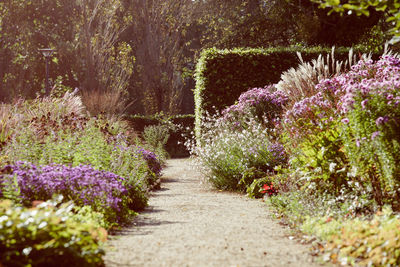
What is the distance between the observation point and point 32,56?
29719 millimetres

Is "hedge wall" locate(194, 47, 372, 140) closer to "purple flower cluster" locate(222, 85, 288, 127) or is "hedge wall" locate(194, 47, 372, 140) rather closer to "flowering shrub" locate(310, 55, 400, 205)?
"purple flower cluster" locate(222, 85, 288, 127)

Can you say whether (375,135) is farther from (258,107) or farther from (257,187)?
(258,107)

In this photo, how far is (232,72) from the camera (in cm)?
1363

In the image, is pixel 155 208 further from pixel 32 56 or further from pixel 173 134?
pixel 32 56

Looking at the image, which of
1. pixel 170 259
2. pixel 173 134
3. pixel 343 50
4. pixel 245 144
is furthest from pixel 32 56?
pixel 170 259

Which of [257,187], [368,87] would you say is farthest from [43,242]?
[257,187]

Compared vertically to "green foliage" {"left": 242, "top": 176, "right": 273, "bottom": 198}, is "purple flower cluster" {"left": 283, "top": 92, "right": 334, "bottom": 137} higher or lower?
higher

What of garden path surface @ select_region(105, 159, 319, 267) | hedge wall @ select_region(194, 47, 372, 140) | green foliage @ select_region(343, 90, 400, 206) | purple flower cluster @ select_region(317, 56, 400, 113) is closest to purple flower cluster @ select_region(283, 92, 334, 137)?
purple flower cluster @ select_region(317, 56, 400, 113)

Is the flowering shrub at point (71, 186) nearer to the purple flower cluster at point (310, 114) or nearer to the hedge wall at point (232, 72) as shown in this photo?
the purple flower cluster at point (310, 114)

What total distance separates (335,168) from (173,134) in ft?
50.3

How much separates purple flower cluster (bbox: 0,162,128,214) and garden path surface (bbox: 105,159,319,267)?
46 centimetres

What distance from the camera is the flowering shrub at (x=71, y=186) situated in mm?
5203

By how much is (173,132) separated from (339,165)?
15.3 metres

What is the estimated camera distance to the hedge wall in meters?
13.4
